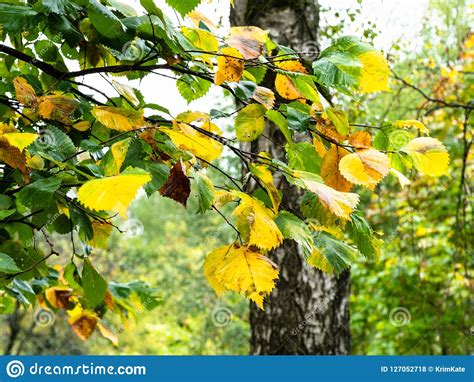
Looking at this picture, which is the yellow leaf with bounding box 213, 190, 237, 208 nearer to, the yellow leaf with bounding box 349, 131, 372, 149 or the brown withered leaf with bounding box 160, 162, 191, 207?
the brown withered leaf with bounding box 160, 162, 191, 207

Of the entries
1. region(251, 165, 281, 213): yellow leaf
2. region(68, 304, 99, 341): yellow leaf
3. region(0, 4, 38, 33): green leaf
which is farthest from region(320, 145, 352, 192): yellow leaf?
region(68, 304, 99, 341): yellow leaf

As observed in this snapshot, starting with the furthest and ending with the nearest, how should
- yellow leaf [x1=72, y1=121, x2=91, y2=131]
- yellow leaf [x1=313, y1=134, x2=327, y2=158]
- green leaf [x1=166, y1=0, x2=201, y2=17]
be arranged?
1. yellow leaf [x1=72, y1=121, x2=91, y2=131]
2. yellow leaf [x1=313, y1=134, x2=327, y2=158]
3. green leaf [x1=166, y1=0, x2=201, y2=17]

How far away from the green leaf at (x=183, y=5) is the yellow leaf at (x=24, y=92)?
1.41ft

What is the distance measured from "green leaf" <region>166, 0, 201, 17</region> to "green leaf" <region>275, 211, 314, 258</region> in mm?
406

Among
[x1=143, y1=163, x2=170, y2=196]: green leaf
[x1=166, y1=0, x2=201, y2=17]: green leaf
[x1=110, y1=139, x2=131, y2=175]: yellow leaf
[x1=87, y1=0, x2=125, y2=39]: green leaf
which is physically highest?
[x1=87, y1=0, x2=125, y2=39]: green leaf

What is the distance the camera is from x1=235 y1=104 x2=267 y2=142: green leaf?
1.28 m

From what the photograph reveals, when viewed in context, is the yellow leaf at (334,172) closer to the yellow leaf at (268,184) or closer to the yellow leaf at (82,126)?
the yellow leaf at (268,184)

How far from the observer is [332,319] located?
2756mm

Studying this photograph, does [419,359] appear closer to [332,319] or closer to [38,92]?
[332,319]

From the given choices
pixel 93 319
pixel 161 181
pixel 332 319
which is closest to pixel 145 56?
pixel 161 181

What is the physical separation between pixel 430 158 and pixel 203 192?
487 millimetres

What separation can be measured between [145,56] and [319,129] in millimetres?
395

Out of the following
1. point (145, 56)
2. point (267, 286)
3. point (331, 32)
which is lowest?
point (267, 286)

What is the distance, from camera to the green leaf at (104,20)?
1.19 m
